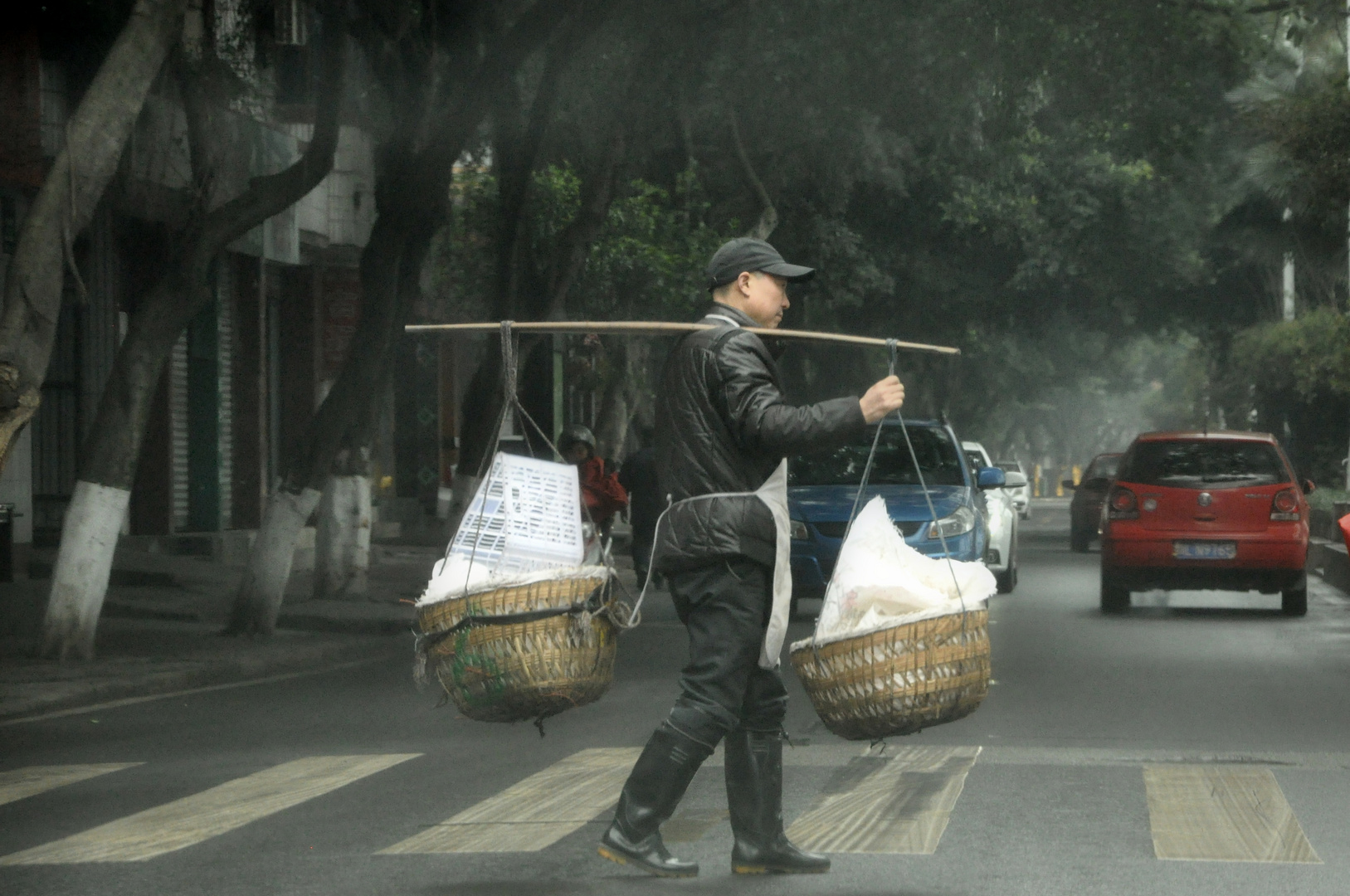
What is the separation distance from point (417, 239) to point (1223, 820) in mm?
10676

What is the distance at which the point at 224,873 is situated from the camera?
6.40 m

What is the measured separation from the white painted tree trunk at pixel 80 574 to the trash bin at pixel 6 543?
465 centimetres

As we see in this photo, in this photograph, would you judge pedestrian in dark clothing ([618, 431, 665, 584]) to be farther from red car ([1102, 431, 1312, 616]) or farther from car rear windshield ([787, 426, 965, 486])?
red car ([1102, 431, 1312, 616])

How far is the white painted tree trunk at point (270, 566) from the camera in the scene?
15.5 meters

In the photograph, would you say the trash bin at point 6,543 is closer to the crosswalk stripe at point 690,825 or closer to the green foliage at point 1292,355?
the crosswalk stripe at point 690,825

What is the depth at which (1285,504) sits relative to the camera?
57.5 ft

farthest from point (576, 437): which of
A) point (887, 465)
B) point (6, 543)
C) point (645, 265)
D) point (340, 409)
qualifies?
point (645, 265)

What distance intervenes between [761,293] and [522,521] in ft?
3.44

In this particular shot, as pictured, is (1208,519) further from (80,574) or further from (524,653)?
(524,653)

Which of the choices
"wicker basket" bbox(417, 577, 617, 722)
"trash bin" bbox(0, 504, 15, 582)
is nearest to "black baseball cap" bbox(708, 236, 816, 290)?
"wicker basket" bbox(417, 577, 617, 722)

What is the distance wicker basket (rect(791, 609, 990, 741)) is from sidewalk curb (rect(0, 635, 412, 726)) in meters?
6.36

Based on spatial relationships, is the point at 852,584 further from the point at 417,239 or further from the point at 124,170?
the point at 124,170

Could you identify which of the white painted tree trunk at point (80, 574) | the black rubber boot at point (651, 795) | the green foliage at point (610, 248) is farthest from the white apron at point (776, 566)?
the green foliage at point (610, 248)

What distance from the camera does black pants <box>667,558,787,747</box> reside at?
592cm
